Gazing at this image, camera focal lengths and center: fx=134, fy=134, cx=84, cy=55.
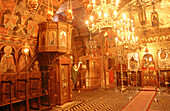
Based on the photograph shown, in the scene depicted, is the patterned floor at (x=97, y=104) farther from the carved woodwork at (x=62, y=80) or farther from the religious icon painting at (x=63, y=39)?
the religious icon painting at (x=63, y=39)

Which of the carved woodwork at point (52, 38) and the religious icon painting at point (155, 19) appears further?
the religious icon painting at point (155, 19)

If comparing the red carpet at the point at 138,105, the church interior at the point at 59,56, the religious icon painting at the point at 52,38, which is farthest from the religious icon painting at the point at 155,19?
the religious icon painting at the point at 52,38

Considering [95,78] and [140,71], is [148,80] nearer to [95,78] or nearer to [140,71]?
[140,71]

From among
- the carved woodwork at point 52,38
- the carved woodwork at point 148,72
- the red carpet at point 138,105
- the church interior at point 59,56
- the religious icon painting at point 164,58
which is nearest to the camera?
the church interior at point 59,56

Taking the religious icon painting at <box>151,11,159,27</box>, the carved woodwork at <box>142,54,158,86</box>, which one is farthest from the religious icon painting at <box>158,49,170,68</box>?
the religious icon painting at <box>151,11,159,27</box>

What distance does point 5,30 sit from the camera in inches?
200

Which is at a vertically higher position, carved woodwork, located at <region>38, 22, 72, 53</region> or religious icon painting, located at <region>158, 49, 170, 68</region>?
carved woodwork, located at <region>38, 22, 72, 53</region>

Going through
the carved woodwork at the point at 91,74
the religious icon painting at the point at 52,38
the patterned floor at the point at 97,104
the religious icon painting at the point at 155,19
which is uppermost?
the religious icon painting at the point at 155,19

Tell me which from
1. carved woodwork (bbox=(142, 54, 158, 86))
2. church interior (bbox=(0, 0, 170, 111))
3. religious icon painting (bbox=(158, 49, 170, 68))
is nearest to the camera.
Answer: church interior (bbox=(0, 0, 170, 111))

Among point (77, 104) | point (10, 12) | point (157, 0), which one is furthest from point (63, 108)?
point (157, 0)

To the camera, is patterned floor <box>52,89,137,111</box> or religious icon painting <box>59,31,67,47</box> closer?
patterned floor <box>52,89,137,111</box>

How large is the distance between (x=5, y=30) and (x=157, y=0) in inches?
426

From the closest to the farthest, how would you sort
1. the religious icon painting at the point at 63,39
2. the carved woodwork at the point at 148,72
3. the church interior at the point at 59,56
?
the church interior at the point at 59,56 < the religious icon painting at the point at 63,39 < the carved woodwork at the point at 148,72

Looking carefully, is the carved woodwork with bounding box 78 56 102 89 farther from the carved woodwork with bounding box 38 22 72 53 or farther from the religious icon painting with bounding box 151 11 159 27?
the carved woodwork with bounding box 38 22 72 53
